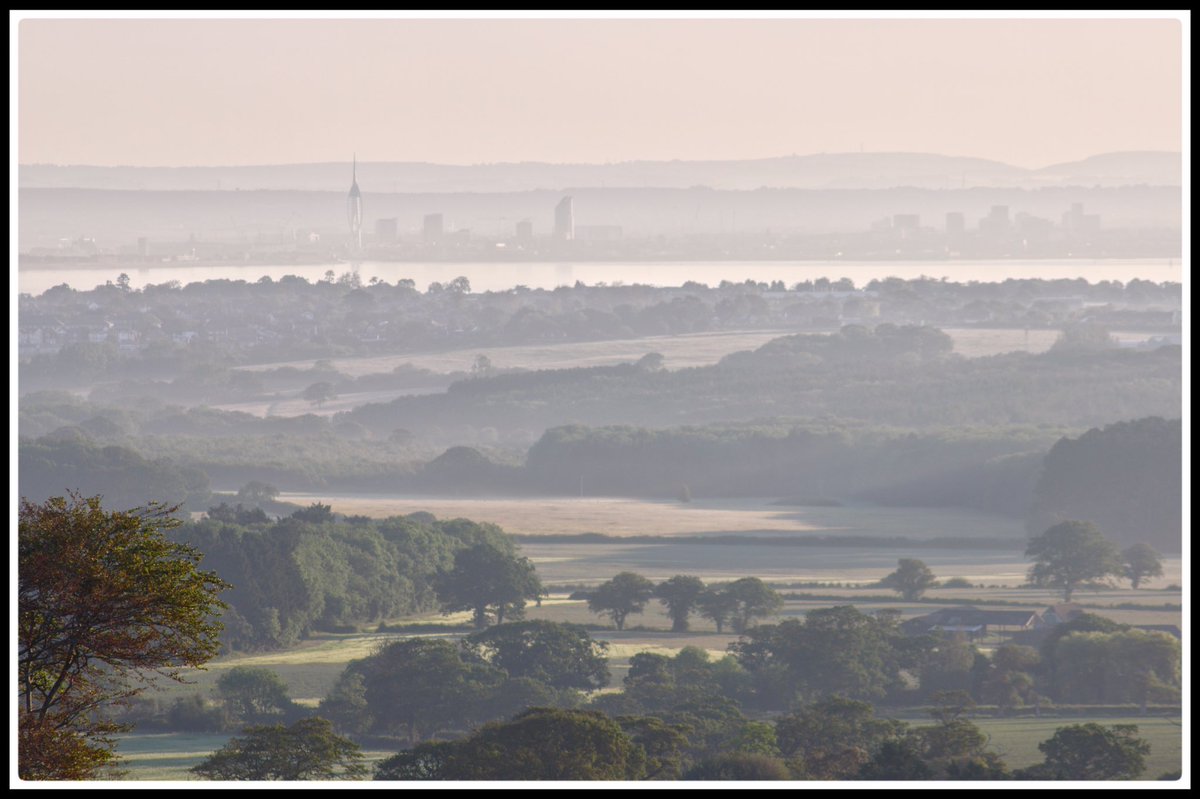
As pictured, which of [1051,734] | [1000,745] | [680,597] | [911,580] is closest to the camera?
[1000,745]

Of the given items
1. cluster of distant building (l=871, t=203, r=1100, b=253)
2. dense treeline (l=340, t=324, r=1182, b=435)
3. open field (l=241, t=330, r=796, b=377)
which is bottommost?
dense treeline (l=340, t=324, r=1182, b=435)

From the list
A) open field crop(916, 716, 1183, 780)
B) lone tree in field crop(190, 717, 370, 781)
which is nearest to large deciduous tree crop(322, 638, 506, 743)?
lone tree in field crop(190, 717, 370, 781)

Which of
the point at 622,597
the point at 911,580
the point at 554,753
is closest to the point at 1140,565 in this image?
the point at 911,580

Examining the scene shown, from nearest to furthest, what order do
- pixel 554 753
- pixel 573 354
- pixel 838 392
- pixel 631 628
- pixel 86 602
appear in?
pixel 86 602, pixel 554 753, pixel 631 628, pixel 838 392, pixel 573 354

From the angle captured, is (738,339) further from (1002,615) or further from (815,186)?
(1002,615)

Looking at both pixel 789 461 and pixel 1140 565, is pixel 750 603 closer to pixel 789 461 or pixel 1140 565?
pixel 1140 565

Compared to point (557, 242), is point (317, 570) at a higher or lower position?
lower

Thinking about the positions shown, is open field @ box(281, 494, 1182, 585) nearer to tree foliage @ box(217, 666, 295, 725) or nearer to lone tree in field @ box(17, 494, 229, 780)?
tree foliage @ box(217, 666, 295, 725)

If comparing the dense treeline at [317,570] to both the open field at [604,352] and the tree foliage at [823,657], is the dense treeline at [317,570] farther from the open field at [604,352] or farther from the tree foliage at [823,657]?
the open field at [604,352]
